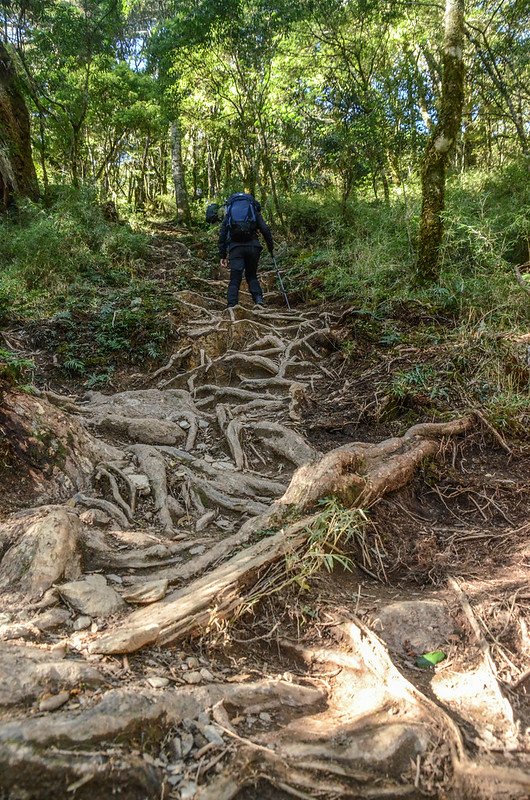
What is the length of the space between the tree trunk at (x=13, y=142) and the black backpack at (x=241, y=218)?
7.07m

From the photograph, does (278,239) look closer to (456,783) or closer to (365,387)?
(365,387)

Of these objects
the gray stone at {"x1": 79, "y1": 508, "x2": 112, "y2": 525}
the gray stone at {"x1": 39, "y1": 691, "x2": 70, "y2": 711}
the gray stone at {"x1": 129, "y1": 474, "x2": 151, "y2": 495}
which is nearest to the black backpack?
the gray stone at {"x1": 129, "y1": 474, "x2": 151, "y2": 495}

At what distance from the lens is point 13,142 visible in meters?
12.4

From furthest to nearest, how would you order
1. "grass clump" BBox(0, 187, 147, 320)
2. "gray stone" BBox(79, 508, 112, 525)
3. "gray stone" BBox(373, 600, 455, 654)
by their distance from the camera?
1. "grass clump" BBox(0, 187, 147, 320)
2. "gray stone" BBox(79, 508, 112, 525)
3. "gray stone" BBox(373, 600, 455, 654)

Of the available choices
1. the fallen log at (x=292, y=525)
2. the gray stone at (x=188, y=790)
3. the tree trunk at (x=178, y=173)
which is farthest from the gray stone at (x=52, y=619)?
the tree trunk at (x=178, y=173)

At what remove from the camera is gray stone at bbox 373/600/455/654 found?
2.20 metres

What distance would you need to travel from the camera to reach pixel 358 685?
1.88 metres

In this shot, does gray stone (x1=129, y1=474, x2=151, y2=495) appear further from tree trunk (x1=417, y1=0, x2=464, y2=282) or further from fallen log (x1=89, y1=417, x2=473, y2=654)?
tree trunk (x1=417, y1=0, x2=464, y2=282)

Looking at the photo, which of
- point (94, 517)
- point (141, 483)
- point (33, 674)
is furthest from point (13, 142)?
point (33, 674)

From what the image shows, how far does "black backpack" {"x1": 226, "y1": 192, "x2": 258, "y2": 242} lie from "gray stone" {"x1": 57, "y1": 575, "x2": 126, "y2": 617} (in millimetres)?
7012

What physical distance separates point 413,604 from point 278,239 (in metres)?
12.2

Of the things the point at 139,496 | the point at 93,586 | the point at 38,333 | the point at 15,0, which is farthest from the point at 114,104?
the point at 93,586

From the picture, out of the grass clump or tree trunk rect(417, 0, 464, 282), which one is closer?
tree trunk rect(417, 0, 464, 282)

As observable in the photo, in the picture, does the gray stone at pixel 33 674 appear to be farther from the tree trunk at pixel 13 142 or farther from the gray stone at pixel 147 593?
the tree trunk at pixel 13 142
